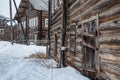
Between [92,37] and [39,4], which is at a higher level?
[39,4]

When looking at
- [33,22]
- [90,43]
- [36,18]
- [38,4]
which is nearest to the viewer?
[90,43]

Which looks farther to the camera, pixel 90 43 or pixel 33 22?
pixel 33 22

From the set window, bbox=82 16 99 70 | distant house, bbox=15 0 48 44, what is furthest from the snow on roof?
window, bbox=82 16 99 70

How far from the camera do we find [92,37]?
25.0ft

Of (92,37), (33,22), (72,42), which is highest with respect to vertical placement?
(33,22)

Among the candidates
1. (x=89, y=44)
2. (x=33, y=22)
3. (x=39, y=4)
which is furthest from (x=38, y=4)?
(x=89, y=44)

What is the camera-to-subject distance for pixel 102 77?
6.67m

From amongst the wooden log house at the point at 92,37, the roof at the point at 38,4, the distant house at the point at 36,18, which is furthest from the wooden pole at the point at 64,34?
the roof at the point at 38,4

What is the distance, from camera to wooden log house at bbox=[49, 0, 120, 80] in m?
6.00

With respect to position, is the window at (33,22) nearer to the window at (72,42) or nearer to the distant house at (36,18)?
the distant house at (36,18)

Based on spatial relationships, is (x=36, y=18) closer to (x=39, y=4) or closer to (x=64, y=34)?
(x=39, y=4)

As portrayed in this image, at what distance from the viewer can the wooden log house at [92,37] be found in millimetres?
5996

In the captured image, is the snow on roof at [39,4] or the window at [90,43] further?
the snow on roof at [39,4]

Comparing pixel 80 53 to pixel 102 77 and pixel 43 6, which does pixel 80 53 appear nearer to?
pixel 102 77
